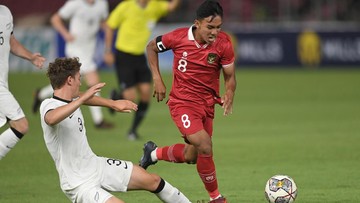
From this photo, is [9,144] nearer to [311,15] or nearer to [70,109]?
[70,109]

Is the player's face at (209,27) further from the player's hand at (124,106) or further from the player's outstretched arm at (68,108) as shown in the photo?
the player's outstretched arm at (68,108)

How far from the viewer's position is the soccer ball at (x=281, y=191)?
27.7ft

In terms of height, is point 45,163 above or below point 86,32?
below

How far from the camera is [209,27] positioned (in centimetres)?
876

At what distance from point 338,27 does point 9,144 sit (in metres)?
21.1

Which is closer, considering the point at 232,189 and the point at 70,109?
the point at 70,109

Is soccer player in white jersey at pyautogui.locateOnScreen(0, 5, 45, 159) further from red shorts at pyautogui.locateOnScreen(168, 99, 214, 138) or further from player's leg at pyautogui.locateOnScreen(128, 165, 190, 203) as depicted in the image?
player's leg at pyautogui.locateOnScreen(128, 165, 190, 203)

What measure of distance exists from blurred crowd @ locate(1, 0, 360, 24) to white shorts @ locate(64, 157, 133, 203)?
22435 mm

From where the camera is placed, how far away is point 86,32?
55.0 feet

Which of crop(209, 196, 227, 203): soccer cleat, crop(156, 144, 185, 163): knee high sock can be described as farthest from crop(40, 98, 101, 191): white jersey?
crop(156, 144, 185, 163): knee high sock

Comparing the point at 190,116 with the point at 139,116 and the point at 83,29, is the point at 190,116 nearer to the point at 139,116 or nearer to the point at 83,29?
the point at 139,116

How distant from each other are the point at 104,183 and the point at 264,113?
1113 centimetres

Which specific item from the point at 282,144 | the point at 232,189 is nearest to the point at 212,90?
the point at 232,189

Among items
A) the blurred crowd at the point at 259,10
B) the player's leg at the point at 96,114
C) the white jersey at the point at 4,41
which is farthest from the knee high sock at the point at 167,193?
the blurred crowd at the point at 259,10
